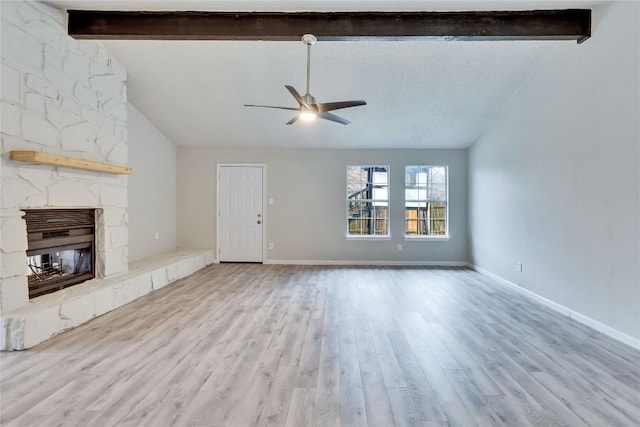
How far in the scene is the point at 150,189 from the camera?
5703 mm

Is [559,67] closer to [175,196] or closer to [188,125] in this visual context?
[188,125]

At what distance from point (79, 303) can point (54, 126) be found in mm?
1834

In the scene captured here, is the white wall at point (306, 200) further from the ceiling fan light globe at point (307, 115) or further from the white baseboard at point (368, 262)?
the ceiling fan light globe at point (307, 115)

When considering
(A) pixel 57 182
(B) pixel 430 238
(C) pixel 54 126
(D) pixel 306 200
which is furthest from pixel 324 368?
(B) pixel 430 238

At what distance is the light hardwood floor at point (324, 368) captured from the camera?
184 centimetres

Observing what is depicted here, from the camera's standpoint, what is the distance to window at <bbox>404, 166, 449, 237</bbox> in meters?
6.57

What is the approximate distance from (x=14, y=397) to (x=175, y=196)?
4993 mm

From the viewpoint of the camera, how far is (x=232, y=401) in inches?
76.7

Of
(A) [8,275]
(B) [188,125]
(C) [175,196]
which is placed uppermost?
(B) [188,125]

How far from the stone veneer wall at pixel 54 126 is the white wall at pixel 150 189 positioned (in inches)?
38.9

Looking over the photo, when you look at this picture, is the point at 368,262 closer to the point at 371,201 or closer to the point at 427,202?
the point at 371,201

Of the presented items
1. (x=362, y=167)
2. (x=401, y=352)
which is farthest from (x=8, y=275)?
(x=362, y=167)

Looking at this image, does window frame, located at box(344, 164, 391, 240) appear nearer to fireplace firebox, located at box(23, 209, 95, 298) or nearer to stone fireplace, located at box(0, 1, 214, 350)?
stone fireplace, located at box(0, 1, 214, 350)

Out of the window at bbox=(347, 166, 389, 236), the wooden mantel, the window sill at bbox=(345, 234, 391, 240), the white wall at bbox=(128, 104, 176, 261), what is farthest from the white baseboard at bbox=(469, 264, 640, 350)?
the white wall at bbox=(128, 104, 176, 261)
